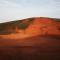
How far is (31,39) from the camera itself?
2459 millimetres

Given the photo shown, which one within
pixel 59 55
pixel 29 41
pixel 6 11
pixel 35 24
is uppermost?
pixel 6 11

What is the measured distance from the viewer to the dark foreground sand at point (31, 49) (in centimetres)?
239

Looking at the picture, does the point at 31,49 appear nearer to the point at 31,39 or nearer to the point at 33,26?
the point at 31,39

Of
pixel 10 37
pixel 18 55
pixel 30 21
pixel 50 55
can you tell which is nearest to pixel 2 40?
pixel 10 37

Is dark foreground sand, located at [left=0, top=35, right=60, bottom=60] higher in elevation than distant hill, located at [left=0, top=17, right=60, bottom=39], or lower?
lower

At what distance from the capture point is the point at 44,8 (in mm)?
2566

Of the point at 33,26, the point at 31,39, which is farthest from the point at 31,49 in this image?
the point at 33,26

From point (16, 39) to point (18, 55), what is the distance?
0.20m

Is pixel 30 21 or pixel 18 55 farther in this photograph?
pixel 30 21

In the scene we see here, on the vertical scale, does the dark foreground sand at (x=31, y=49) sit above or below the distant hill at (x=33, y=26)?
below

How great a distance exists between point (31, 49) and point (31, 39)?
13 centimetres

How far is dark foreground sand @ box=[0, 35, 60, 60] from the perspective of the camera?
94.1 inches

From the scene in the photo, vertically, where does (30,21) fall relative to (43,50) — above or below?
above

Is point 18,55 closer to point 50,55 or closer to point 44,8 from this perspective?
point 50,55
